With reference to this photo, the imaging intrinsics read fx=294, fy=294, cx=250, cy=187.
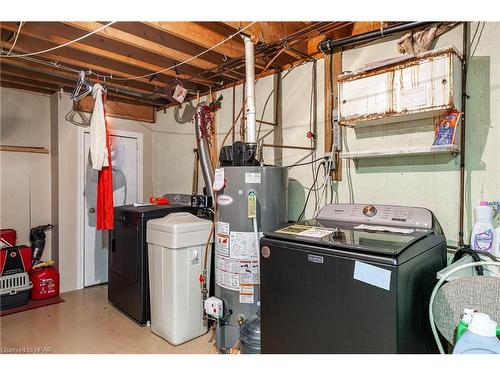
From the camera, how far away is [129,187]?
3.95 metres

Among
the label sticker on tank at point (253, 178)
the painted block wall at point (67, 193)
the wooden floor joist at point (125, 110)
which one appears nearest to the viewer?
the label sticker on tank at point (253, 178)

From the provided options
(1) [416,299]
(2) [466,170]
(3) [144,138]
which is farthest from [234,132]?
(1) [416,299]

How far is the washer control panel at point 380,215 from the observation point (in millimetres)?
1633

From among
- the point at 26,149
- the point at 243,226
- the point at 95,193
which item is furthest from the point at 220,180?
the point at 26,149

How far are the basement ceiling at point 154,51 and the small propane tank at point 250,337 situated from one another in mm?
1871

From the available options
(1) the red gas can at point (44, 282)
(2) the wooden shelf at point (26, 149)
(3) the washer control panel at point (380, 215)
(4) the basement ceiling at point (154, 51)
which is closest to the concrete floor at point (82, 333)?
(1) the red gas can at point (44, 282)

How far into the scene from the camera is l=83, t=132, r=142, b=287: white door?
3.61 metres

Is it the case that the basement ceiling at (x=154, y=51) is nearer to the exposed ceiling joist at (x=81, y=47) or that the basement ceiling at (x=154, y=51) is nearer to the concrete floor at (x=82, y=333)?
the exposed ceiling joist at (x=81, y=47)

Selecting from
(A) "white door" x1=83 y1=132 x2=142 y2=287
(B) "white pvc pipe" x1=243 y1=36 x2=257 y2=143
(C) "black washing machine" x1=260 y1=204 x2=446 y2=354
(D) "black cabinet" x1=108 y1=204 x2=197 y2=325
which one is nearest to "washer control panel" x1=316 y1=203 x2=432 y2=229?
(C) "black washing machine" x1=260 y1=204 x2=446 y2=354

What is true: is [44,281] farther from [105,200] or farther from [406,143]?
[406,143]

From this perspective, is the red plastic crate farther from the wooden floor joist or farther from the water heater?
the water heater

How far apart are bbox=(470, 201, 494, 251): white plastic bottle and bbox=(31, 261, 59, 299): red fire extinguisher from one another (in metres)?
3.85

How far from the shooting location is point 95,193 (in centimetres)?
366
